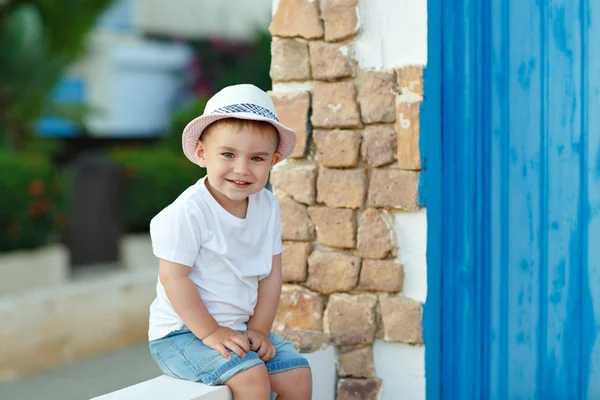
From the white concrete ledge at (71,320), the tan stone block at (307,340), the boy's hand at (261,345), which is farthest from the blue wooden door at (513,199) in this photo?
the white concrete ledge at (71,320)

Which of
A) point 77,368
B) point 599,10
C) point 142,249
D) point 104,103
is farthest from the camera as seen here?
point 104,103

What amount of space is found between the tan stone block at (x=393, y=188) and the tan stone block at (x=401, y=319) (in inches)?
12.4

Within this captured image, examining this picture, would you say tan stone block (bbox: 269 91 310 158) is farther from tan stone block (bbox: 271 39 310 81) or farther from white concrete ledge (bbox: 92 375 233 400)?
white concrete ledge (bbox: 92 375 233 400)

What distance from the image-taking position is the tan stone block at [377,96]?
2.65 m

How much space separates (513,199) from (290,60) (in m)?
0.91

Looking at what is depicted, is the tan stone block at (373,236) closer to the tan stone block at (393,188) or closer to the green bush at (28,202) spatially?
the tan stone block at (393,188)

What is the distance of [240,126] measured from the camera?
228cm

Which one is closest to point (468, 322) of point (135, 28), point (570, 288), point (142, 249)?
point (570, 288)

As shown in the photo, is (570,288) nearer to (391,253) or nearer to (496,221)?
(496,221)

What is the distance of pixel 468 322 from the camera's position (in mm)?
2717

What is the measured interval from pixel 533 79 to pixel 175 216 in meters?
1.26

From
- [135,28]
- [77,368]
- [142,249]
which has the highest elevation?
[135,28]

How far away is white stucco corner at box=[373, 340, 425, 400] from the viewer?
2.66 meters

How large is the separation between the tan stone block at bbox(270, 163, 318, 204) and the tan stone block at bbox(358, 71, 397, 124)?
0.27 meters
